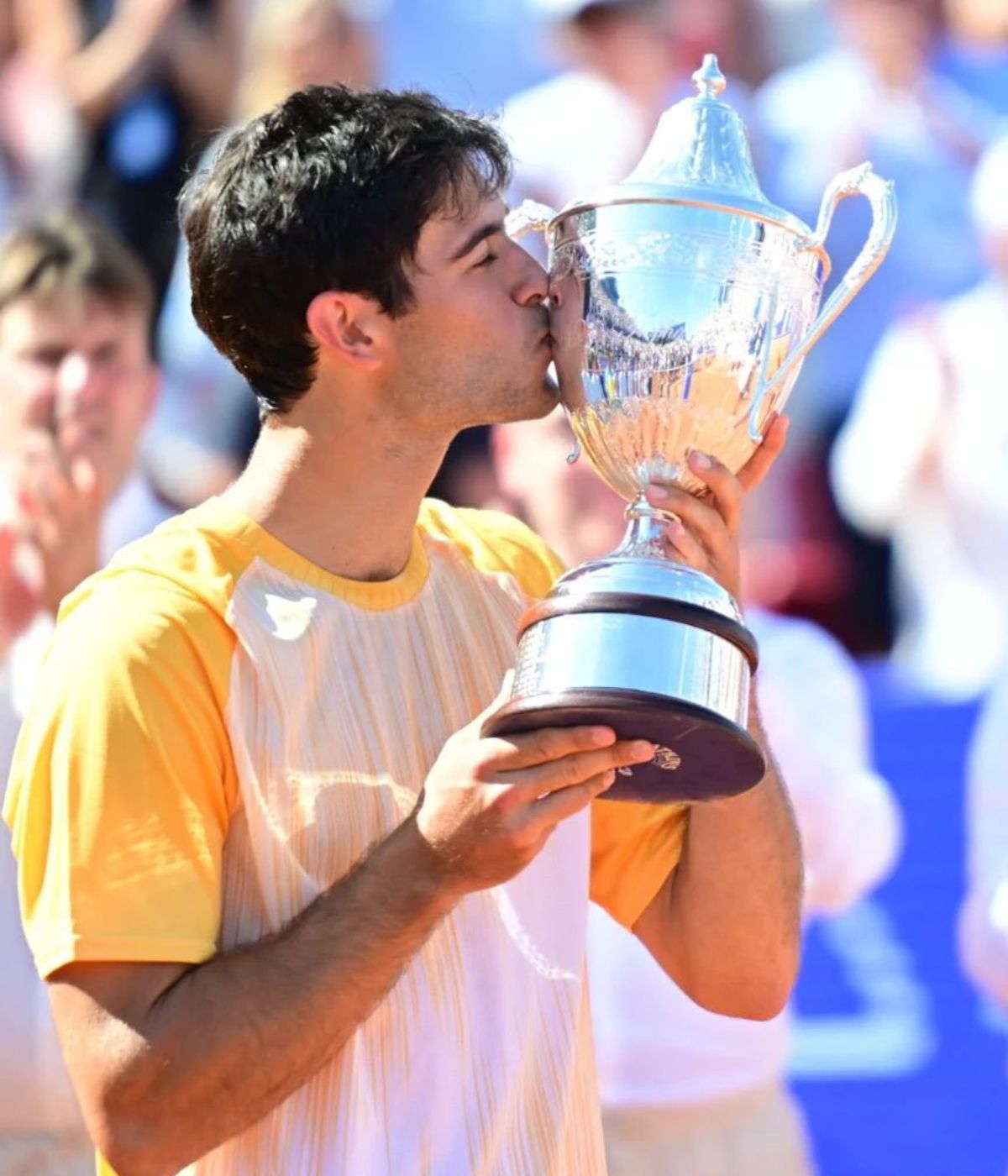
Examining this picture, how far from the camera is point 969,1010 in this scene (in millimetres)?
4707

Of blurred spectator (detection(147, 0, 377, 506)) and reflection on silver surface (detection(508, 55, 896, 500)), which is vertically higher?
blurred spectator (detection(147, 0, 377, 506))

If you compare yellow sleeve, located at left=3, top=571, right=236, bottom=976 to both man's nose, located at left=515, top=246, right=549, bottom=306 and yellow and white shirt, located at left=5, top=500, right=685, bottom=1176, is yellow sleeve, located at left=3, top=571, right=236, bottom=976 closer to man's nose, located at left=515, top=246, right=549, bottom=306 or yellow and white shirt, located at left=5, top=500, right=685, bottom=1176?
yellow and white shirt, located at left=5, top=500, right=685, bottom=1176

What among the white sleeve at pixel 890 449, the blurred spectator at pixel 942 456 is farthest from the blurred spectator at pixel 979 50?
the white sleeve at pixel 890 449

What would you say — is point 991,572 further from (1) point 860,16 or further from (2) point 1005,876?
(1) point 860,16

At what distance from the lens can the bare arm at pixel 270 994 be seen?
2006 millimetres

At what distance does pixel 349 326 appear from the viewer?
2.40 meters

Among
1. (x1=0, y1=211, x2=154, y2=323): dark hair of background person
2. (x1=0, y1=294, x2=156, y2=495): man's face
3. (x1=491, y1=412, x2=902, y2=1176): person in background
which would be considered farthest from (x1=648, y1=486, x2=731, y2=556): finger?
(x1=0, y1=211, x2=154, y2=323): dark hair of background person

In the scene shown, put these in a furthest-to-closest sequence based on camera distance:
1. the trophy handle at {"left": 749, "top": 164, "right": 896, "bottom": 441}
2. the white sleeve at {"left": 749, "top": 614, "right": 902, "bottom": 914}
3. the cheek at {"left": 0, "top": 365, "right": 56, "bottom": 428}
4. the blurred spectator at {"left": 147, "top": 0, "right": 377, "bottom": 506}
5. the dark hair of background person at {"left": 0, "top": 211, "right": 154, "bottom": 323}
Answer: the blurred spectator at {"left": 147, "top": 0, "right": 377, "bottom": 506}
the dark hair of background person at {"left": 0, "top": 211, "right": 154, "bottom": 323}
the cheek at {"left": 0, "top": 365, "right": 56, "bottom": 428}
the white sleeve at {"left": 749, "top": 614, "right": 902, "bottom": 914}
the trophy handle at {"left": 749, "top": 164, "right": 896, "bottom": 441}

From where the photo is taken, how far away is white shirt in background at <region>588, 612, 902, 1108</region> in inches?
153

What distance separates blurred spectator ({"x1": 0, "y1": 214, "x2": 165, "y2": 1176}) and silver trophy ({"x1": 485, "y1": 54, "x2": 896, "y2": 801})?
200 centimetres

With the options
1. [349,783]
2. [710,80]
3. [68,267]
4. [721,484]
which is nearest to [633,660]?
[721,484]

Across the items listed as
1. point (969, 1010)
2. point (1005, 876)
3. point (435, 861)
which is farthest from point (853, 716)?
point (435, 861)

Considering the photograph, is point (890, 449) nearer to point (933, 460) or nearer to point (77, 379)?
point (933, 460)

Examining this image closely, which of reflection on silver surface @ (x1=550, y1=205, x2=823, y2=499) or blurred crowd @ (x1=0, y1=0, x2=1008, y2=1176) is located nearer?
reflection on silver surface @ (x1=550, y1=205, x2=823, y2=499)
